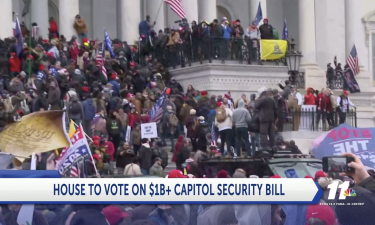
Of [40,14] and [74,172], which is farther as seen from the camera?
[40,14]

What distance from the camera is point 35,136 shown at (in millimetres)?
19297

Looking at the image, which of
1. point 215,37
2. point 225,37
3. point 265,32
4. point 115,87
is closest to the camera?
point 115,87

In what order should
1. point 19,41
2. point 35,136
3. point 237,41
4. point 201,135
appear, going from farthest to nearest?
point 237,41
point 19,41
point 201,135
point 35,136

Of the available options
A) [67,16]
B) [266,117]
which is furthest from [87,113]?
[67,16]

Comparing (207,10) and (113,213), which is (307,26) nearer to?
(207,10)

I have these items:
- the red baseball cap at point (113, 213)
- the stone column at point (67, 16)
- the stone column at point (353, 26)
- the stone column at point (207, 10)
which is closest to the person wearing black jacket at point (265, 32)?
the stone column at point (207, 10)

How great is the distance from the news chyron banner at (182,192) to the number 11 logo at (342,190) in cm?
13

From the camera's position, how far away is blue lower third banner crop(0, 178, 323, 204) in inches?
415

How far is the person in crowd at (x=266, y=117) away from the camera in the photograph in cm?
2742

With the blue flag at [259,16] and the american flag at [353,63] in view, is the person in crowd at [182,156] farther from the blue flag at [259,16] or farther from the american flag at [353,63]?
the american flag at [353,63]

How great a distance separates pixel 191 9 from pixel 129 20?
2.25 metres

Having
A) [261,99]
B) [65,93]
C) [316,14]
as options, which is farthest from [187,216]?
[316,14]

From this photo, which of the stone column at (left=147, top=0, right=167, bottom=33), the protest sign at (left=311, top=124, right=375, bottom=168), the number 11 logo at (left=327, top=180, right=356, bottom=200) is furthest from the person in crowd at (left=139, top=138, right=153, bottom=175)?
the stone column at (left=147, top=0, right=167, bottom=33)

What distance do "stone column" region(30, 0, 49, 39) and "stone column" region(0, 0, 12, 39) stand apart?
397 cm
